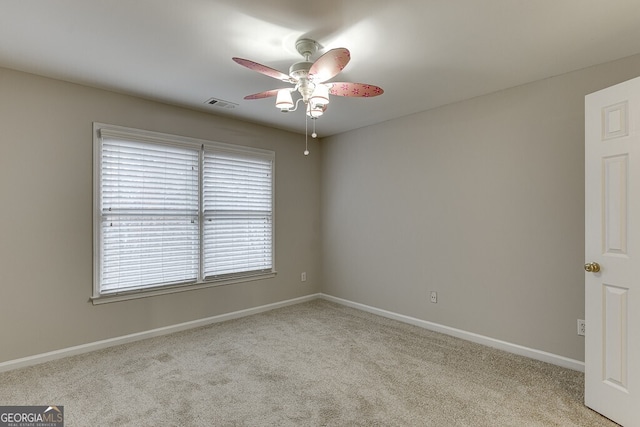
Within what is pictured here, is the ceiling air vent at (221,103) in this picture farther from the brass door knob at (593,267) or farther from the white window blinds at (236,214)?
the brass door knob at (593,267)

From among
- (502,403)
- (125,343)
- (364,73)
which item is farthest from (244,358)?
(364,73)

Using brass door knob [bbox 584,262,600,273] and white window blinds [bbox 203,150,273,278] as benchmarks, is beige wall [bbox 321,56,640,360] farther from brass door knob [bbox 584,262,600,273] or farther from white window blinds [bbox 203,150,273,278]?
white window blinds [bbox 203,150,273,278]

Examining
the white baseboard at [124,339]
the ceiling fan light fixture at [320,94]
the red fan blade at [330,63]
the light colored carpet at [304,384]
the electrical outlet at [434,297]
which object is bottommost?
the light colored carpet at [304,384]

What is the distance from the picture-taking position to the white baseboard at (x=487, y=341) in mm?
2704

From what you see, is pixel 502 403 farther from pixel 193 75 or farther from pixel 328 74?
pixel 193 75

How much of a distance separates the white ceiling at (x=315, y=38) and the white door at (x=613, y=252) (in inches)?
21.3

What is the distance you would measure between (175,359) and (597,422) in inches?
123

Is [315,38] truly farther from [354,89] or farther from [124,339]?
[124,339]

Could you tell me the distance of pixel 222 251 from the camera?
156 inches

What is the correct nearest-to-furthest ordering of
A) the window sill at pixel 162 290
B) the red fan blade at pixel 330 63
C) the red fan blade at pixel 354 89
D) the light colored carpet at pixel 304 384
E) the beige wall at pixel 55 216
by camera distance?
the red fan blade at pixel 330 63
the light colored carpet at pixel 304 384
the red fan blade at pixel 354 89
the beige wall at pixel 55 216
the window sill at pixel 162 290

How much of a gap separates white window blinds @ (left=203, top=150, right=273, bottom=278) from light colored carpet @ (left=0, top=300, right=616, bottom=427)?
0.96 meters

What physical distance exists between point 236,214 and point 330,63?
2.59m

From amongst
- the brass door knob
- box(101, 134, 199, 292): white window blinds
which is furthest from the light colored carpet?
the brass door knob

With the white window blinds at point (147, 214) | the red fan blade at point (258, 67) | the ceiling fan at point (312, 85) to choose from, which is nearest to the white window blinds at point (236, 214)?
the white window blinds at point (147, 214)
